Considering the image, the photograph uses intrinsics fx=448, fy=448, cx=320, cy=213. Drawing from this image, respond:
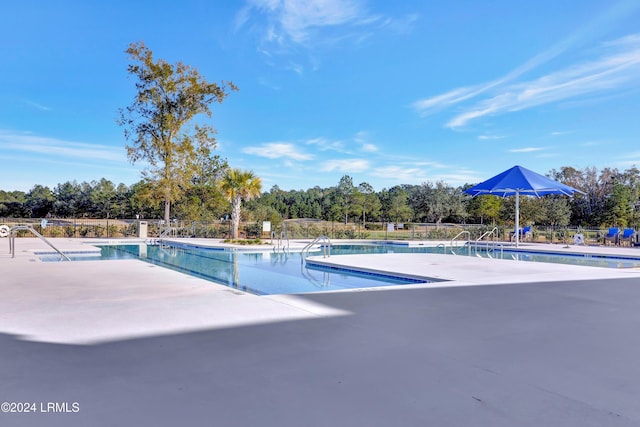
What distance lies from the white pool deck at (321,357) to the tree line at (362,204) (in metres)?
19.4

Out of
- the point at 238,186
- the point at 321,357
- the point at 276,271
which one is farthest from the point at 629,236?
the point at 321,357

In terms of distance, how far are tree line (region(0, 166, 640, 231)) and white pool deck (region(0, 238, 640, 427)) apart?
19.4 meters

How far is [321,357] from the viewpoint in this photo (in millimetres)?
3055

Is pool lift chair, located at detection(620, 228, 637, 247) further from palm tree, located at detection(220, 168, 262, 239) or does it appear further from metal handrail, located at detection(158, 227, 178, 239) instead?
metal handrail, located at detection(158, 227, 178, 239)

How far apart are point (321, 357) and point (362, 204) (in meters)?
38.7

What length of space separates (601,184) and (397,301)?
3427 cm

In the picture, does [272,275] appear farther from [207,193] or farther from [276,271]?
Answer: [207,193]

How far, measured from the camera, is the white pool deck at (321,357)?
221 centimetres

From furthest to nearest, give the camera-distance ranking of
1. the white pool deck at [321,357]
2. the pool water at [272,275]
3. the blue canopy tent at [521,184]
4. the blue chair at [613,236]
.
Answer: the blue chair at [613,236] → the blue canopy tent at [521,184] → the pool water at [272,275] → the white pool deck at [321,357]

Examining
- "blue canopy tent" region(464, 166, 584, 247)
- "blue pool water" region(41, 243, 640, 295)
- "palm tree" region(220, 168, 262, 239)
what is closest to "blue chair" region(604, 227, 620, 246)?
"blue canopy tent" region(464, 166, 584, 247)

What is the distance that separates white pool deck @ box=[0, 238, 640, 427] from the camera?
2207 millimetres

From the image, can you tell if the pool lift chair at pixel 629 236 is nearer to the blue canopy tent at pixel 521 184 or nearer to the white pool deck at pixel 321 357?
the blue canopy tent at pixel 521 184

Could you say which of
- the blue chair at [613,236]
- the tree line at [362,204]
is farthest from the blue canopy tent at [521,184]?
the tree line at [362,204]

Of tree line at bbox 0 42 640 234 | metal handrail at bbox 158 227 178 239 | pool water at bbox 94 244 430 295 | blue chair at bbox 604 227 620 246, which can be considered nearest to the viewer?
pool water at bbox 94 244 430 295
